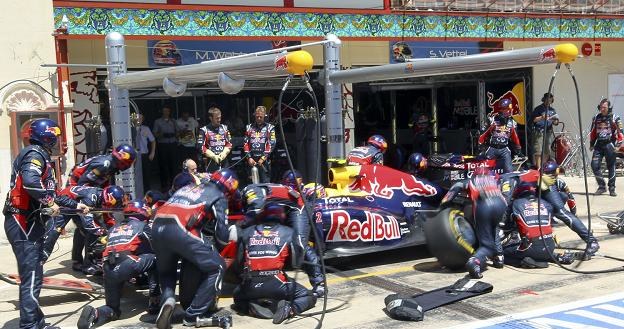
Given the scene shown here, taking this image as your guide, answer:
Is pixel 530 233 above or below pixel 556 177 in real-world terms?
below

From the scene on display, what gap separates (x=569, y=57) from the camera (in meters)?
7.24

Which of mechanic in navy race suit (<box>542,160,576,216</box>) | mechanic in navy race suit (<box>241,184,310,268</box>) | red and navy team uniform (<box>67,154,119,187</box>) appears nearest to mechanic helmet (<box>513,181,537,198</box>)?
mechanic in navy race suit (<box>542,160,576,216</box>)

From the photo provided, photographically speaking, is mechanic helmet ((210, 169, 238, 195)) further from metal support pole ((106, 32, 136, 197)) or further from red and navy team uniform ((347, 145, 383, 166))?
metal support pole ((106, 32, 136, 197))

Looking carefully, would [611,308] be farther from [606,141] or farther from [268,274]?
[606,141]

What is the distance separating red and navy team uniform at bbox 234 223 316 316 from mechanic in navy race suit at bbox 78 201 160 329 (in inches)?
33.2

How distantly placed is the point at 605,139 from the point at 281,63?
924cm

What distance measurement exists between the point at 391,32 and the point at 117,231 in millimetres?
9317

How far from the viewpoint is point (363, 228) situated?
841 cm

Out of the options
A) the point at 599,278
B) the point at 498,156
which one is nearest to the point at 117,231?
the point at 599,278

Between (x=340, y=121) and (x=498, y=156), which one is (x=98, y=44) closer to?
(x=340, y=121)

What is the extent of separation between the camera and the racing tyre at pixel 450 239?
8.23m

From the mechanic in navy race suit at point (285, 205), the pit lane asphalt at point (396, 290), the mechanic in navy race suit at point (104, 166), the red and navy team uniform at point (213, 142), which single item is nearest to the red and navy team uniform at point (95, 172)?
the mechanic in navy race suit at point (104, 166)

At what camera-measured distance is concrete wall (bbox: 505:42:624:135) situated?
17891 mm

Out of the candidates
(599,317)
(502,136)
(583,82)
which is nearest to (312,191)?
(599,317)
